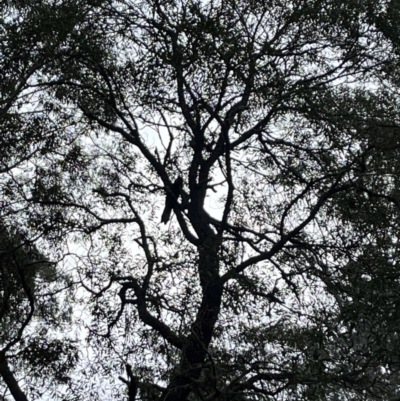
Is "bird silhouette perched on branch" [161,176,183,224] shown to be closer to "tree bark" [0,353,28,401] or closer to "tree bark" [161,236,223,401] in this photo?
"tree bark" [161,236,223,401]

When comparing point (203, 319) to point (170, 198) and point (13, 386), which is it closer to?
point (170, 198)

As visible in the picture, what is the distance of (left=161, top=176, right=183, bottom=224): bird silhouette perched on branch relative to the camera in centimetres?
728

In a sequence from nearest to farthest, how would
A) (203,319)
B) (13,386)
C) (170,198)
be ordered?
(203,319) < (13,386) < (170,198)

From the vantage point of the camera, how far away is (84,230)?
7871 millimetres

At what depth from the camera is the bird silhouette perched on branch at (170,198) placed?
23.9 feet

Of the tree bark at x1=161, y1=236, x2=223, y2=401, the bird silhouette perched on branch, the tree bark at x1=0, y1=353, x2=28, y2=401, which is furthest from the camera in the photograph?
the bird silhouette perched on branch

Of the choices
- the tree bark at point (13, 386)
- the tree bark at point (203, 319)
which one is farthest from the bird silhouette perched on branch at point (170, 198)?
the tree bark at point (13, 386)

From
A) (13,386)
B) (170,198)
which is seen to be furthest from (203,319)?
(13,386)

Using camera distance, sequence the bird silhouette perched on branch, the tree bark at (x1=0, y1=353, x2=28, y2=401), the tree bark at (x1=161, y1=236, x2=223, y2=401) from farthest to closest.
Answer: the bird silhouette perched on branch
the tree bark at (x1=0, y1=353, x2=28, y2=401)
the tree bark at (x1=161, y1=236, x2=223, y2=401)

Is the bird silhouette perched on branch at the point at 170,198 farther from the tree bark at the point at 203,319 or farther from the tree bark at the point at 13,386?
the tree bark at the point at 13,386

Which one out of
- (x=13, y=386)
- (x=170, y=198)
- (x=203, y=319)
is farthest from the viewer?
(x=170, y=198)

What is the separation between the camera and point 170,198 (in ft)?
24.2

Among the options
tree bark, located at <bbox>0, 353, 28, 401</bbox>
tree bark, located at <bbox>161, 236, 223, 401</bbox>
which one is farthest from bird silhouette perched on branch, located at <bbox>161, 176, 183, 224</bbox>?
tree bark, located at <bbox>0, 353, 28, 401</bbox>

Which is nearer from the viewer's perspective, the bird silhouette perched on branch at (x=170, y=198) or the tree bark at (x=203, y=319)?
the tree bark at (x=203, y=319)
